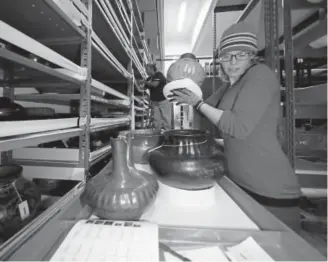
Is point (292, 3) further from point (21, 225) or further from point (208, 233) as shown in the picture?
point (21, 225)

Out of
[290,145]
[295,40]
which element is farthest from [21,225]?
[295,40]

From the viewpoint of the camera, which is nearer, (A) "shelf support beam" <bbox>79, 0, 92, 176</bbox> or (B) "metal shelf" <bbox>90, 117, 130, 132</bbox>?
(A) "shelf support beam" <bbox>79, 0, 92, 176</bbox>

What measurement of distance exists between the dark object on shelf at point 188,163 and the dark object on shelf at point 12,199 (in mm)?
515

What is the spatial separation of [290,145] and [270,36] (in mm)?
831

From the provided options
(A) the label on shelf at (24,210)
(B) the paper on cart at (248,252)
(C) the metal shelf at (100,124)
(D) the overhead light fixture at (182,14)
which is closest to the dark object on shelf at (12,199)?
(A) the label on shelf at (24,210)

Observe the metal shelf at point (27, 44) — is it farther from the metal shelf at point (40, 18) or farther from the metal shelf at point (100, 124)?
the metal shelf at point (100, 124)

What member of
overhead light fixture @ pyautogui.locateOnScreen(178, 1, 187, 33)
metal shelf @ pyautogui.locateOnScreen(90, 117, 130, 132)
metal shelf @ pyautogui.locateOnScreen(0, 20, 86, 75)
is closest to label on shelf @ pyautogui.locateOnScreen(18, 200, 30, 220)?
metal shelf @ pyautogui.locateOnScreen(90, 117, 130, 132)

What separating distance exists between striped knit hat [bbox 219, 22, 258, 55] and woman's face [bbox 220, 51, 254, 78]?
0.09 ft

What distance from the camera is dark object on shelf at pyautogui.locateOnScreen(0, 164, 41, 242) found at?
635 mm

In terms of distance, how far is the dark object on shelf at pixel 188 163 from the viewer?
2.24ft

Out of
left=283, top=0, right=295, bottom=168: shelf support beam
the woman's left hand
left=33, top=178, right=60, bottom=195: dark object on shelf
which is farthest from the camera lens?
left=283, top=0, right=295, bottom=168: shelf support beam

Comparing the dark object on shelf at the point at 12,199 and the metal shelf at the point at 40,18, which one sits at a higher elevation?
the metal shelf at the point at 40,18

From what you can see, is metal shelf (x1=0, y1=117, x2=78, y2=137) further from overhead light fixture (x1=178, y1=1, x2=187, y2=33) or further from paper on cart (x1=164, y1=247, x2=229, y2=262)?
overhead light fixture (x1=178, y1=1, x2=187, y2=33)

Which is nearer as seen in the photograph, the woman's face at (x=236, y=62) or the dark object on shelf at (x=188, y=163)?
the dark object on shelf at (x=188, y=163)
